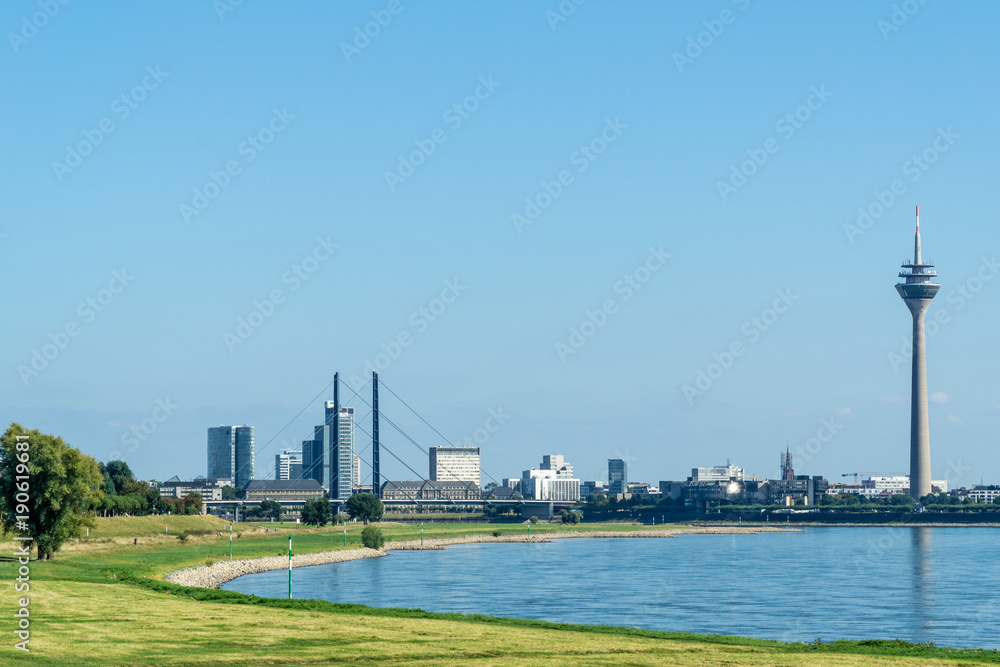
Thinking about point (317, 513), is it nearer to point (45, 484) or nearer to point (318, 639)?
point (45, 484)

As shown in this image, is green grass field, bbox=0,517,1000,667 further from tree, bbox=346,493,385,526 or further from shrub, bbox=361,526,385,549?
tree, bbox=346,493,385,526

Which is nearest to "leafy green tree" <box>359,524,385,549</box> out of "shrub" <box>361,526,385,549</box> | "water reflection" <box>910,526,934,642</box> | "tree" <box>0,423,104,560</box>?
"shrub" <box>361,526,385,549</box>

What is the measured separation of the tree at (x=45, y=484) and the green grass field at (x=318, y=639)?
9.59m

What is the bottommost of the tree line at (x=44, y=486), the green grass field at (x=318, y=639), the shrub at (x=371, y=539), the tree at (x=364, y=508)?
the tree at (x=364, y=508)

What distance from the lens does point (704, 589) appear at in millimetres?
76000

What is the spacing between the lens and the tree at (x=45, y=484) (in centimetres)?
6075

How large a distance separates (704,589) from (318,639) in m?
46.1

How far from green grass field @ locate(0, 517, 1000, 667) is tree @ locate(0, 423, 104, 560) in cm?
959

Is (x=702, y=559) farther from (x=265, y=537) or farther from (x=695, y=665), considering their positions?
(x=695, y=665)

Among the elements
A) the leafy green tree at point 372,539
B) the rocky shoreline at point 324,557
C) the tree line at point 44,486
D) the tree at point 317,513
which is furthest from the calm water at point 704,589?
the tree at point 317,513

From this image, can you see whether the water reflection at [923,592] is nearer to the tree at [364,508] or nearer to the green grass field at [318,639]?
the green grass field at [318,639]

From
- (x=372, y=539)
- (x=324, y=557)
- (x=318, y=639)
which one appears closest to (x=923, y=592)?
(x=318, y=639)

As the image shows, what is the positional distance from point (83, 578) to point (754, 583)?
4592 cm

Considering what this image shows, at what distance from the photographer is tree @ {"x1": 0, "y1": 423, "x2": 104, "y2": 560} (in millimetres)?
60750
